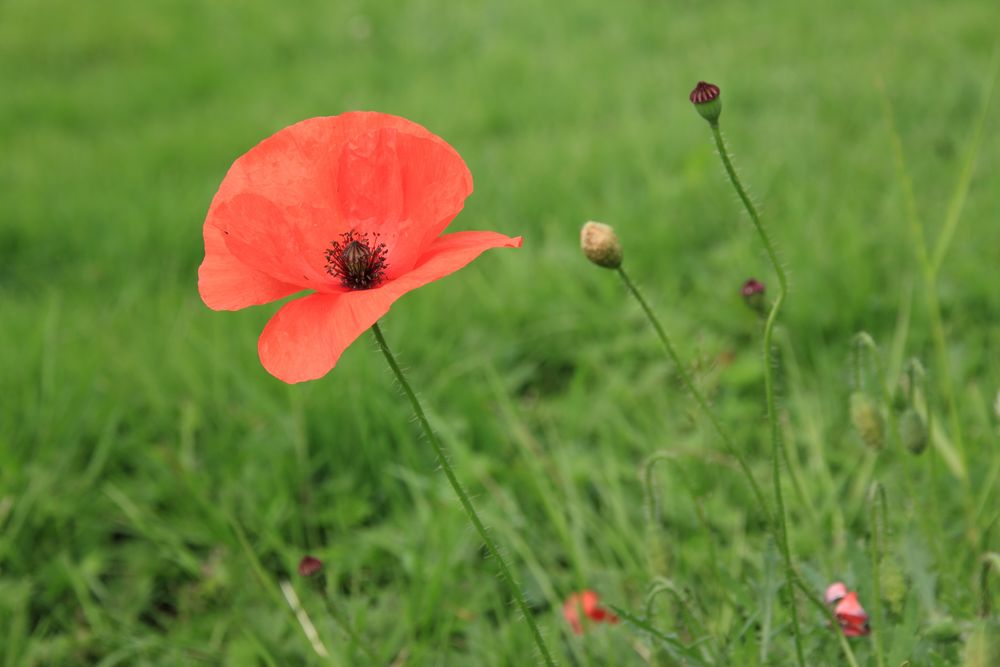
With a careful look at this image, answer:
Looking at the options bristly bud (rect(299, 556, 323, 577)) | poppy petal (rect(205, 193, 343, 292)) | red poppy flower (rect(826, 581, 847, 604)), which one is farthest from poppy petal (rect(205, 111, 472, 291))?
red poppy flower (rect(826, 581, 847, 604))

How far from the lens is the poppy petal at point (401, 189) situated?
116cm

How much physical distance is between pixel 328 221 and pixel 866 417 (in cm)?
81

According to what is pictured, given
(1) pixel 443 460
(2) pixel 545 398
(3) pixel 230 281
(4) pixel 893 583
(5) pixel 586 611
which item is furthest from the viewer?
(2) pixel 545 398

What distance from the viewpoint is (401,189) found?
122 cm

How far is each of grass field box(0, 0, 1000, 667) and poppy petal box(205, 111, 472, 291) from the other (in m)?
0.47

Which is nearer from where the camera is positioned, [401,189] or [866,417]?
[401,189]

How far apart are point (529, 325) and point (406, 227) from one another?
66.7 inches

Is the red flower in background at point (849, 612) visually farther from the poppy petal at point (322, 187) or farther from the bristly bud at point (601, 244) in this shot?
the poppy petal at point (322, 187)

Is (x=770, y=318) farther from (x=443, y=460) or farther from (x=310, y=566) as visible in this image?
(x=310, y=566)

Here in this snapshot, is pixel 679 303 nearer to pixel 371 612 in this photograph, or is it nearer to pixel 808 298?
pixel 808 298

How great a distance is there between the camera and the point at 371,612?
2004 millimetres

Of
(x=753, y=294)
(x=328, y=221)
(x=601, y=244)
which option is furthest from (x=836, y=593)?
(x=328, y=221)

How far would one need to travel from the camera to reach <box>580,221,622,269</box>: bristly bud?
1208 millimetres

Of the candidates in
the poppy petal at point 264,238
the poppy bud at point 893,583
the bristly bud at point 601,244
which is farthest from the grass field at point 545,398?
the poppy petal at point 264,238
